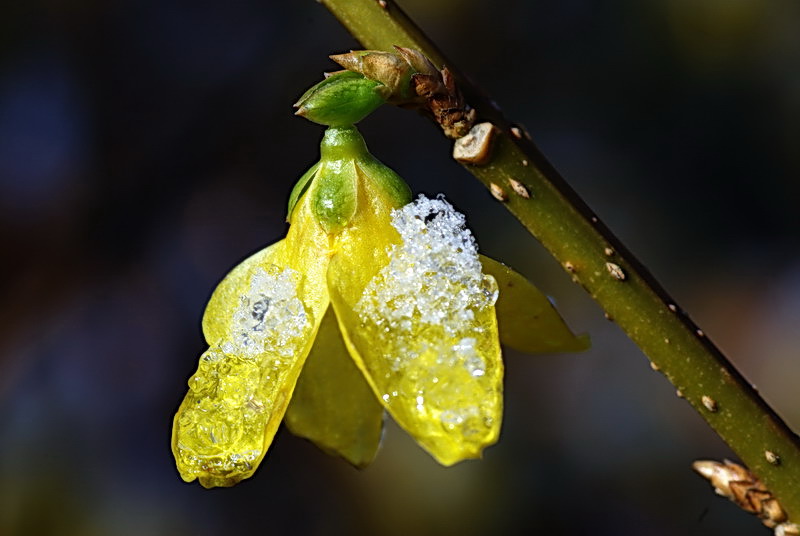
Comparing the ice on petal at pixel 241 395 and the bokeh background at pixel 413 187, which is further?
the bokeh background at pixel 413 187

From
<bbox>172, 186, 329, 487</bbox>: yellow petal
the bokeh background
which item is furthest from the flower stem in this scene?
the bokeh background

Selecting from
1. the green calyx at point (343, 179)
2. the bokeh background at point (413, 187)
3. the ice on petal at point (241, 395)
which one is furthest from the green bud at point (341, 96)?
the bokeh background at point (413, 187)

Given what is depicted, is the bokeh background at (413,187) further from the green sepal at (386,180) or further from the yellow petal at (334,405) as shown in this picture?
the green sepal at (386,180)

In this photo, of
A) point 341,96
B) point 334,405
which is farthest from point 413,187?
point 341,96

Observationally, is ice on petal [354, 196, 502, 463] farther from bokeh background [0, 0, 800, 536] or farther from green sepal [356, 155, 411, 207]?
bokeh background [0, 0, 800, 536]

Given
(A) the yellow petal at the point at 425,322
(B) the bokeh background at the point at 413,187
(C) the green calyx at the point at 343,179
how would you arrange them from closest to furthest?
(A) the yellow petal at the point at 425,322 < (C) the green calyx at the point at 343,179 < (B) the bokeh background at the point at 413,187

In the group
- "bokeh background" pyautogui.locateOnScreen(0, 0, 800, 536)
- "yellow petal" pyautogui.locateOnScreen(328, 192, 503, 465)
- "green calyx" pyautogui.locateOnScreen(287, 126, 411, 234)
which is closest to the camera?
"yellow petal" pyautogui.locateOnScreen(328, 192, 503, 465)

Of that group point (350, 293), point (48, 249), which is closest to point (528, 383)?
point (48, 249)
